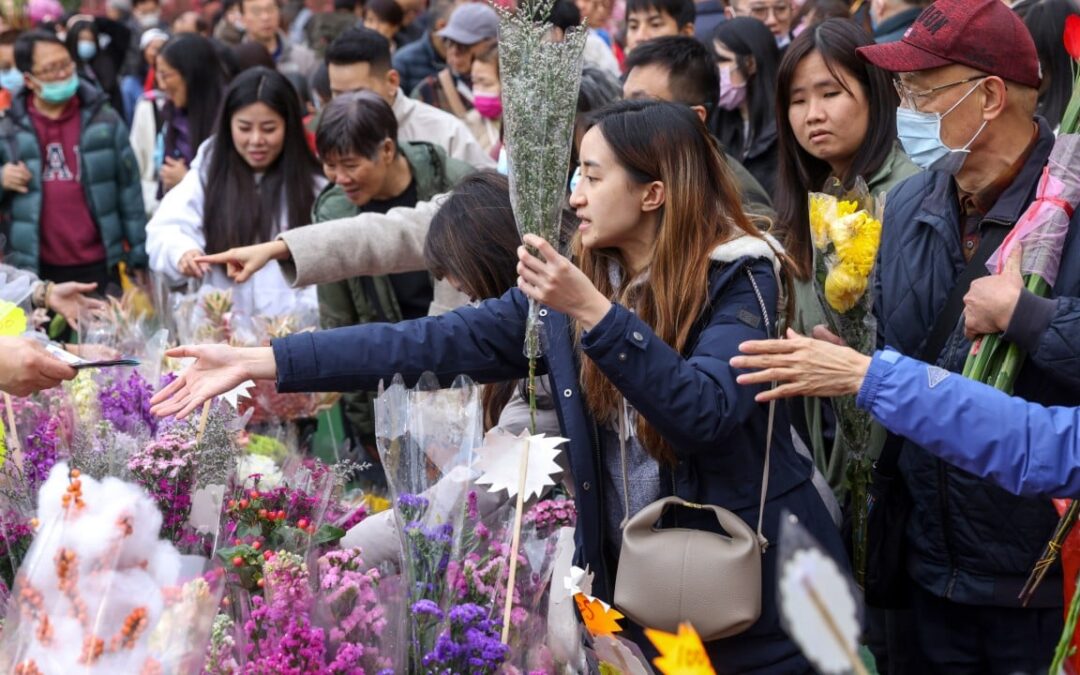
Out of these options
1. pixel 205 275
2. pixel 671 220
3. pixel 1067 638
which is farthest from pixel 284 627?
pixel 205 275

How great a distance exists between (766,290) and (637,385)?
423 millimetres

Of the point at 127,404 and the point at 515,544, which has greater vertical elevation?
the point at 515,544

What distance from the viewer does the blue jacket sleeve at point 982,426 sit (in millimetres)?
2107

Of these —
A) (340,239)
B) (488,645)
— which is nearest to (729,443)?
(488,645)

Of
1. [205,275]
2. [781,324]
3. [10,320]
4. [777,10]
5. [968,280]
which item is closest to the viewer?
[781,324]

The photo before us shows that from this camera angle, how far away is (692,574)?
2.42 meters

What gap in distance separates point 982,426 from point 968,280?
70 cm

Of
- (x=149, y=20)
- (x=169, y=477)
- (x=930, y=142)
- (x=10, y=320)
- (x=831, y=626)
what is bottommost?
(x=149, y=20)

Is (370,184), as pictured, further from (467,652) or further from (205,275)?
(467,652)

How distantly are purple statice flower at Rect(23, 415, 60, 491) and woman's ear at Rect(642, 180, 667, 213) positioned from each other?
1369 mm

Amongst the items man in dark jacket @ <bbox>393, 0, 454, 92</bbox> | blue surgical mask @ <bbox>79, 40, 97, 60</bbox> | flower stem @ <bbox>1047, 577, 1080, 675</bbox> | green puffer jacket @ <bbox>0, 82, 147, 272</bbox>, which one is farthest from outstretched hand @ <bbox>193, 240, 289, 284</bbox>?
blue surgical mask @ <bbox>79, 40, 97, 60</bbox>

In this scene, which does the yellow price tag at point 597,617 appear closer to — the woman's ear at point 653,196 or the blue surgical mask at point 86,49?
the woman's ear at point 653,196

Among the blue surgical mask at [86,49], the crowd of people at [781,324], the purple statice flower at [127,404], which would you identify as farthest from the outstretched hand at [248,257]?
the blue surgical mask at [86,49]

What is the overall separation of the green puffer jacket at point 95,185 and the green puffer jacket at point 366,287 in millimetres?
2625
